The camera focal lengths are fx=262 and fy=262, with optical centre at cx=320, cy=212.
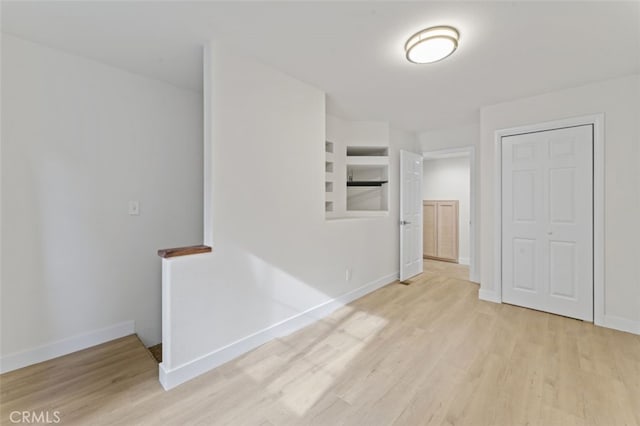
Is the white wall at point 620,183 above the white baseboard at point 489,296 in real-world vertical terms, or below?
above

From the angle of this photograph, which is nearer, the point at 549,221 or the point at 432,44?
the point at 432,44

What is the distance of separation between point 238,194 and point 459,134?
3.73 metres

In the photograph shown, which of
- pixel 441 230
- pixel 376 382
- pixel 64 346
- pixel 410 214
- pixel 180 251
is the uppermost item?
pixel 410 214

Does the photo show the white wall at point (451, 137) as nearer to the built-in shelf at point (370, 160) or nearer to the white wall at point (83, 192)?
the built-in shelf at point (370, 160)

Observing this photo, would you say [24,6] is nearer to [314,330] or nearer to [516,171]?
[314,330]

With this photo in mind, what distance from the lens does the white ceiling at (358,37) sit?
1.65m

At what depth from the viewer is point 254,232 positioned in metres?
2.28

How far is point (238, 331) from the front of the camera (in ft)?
7.07

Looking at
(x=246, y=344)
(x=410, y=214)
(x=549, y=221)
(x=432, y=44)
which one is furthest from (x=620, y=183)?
(x=246, y=344)

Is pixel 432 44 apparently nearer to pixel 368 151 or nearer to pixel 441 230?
pixel 368 151

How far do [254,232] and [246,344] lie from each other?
94 centimetres

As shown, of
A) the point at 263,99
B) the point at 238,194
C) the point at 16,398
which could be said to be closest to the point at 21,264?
the point at 16,398

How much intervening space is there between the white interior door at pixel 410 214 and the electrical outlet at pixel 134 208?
3401 mm

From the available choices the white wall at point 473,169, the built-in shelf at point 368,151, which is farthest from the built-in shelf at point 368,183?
the white wall at point 473,169
